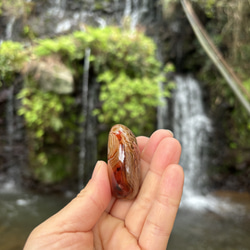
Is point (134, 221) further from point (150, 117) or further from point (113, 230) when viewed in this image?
point (150, 117)

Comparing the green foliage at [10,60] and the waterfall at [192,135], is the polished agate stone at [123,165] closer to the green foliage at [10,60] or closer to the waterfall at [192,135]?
Answer: the green foliage at [10,60]

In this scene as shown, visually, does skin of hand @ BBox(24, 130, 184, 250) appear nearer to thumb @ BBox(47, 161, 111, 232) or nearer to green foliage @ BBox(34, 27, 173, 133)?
thumb @ BBox(47, 161, 111, 232)

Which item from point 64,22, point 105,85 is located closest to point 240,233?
point 105,85

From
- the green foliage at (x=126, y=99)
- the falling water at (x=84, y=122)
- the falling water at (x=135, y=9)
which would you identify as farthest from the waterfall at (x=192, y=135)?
the falling water at (x=135, y=9)

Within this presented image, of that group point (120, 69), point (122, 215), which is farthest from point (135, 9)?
point (122, 215)

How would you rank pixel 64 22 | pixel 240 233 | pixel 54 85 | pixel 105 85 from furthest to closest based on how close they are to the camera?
1. pixel 64 22
2. pixel 105 85
3. pixel 54 85
4. pixel 240 233
